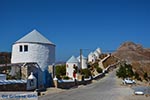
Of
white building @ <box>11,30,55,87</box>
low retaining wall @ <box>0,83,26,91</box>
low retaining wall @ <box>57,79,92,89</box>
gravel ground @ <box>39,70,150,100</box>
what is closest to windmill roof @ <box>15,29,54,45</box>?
white building @ <box>11,30,55,87</box>

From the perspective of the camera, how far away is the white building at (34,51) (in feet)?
102

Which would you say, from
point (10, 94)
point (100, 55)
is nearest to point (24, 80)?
point (10, 94)

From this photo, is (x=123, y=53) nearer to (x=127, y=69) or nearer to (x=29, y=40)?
(x=127, y=69)

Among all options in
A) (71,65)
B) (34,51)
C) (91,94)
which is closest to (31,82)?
(34,51)

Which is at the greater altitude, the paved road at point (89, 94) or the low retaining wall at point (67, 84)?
the low retaining wall at point (67, 84)

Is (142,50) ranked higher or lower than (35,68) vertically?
higher

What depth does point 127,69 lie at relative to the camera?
2255 inches

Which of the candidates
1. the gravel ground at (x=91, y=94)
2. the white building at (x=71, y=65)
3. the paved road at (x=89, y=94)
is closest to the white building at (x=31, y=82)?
the gravel ground at (x=91, y=94)

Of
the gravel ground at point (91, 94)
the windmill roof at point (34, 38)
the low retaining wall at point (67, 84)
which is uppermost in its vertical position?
the windmill roof at point (34, 38)

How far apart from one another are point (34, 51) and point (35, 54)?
A: 36cm

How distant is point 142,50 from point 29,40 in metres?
150

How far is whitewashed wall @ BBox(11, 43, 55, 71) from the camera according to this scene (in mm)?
30906

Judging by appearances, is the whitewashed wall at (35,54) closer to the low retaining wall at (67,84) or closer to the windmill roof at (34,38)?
the windmill roof at (34,38)

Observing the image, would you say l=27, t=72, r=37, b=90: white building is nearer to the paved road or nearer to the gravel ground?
the gravel ground
